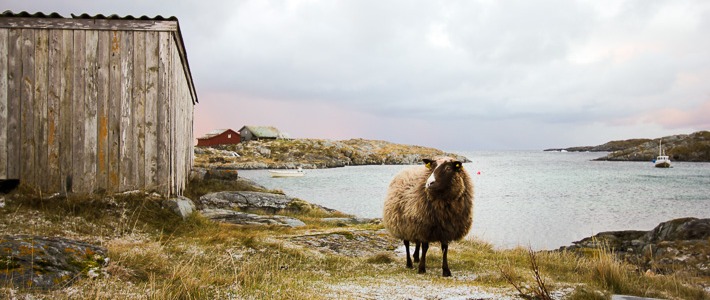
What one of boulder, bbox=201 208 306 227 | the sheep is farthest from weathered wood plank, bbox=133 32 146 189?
the sheep

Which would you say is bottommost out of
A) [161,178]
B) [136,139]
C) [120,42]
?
[161,178]

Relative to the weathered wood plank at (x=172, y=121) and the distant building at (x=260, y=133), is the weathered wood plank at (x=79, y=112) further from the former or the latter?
the distant building at (x=260, y=133)

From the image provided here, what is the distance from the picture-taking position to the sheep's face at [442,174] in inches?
314

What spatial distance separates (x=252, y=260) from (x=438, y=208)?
10.7ft

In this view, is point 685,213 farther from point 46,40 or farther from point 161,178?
point 46,40

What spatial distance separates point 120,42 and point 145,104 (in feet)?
5.20

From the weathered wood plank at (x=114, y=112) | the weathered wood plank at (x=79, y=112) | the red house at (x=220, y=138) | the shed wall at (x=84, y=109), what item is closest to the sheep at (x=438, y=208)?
the shed wall at (x=84, y=109)

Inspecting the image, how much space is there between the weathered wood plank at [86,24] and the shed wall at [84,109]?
104 millimetres

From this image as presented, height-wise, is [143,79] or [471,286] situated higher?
[143,79]

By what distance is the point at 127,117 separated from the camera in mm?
11391

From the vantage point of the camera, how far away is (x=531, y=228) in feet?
87.4

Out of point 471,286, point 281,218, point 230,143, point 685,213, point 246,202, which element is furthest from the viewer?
point 230,143

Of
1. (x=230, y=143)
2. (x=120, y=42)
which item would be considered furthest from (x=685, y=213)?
(x=230, y=143)

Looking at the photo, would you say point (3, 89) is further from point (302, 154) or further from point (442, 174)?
point (302, 154)
